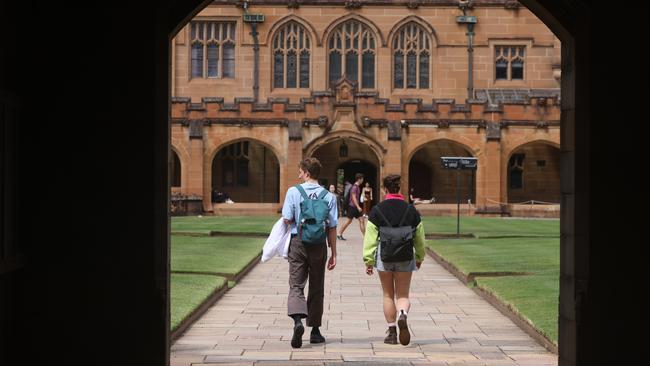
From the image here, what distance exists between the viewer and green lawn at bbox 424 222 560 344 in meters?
11.1

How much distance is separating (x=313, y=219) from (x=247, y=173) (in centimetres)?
3251

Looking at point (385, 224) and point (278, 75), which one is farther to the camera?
point (278, 75)

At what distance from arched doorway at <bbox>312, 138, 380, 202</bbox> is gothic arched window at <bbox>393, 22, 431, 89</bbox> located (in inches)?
146

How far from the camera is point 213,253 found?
1888cm

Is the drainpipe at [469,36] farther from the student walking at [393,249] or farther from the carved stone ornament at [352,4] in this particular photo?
the student walking at [393,249]

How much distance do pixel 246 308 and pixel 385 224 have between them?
326 centimetres

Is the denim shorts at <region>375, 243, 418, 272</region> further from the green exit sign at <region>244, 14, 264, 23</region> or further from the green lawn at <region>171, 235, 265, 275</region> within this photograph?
the green exit sign at <region>244, 14, 264, 23</region>

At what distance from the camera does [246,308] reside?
11961 mm

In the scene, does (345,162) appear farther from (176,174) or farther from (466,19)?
(466,19)

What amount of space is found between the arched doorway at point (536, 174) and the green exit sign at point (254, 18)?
37.2ft

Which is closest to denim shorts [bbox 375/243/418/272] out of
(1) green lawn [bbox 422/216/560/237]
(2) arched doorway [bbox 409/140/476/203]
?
(1) green lawn [bbox 422/216/560/237]
